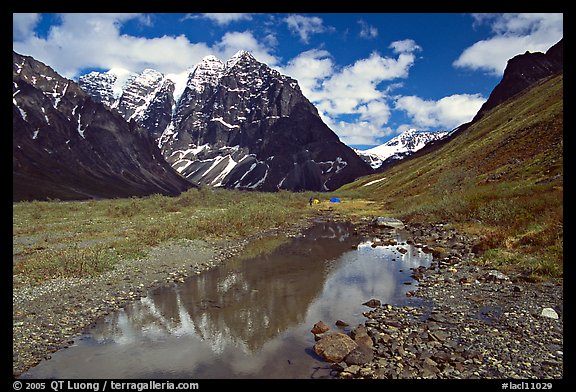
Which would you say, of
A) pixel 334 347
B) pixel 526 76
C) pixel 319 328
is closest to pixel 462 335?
pixel 334 347

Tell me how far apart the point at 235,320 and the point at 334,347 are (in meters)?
5.45

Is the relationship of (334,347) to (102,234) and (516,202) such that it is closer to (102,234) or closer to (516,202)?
(516,202)

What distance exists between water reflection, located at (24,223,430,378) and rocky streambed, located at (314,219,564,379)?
1320 millimetres

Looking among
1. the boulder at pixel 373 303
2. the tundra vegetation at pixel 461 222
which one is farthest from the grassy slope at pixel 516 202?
the boulder at pixel 373 303

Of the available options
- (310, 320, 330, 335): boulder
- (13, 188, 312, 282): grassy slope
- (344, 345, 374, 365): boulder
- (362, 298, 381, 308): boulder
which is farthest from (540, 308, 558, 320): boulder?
(13, 188, 312, 282): grassy slope

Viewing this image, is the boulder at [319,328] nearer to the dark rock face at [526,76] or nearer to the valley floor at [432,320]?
the valley floor at [432,320]

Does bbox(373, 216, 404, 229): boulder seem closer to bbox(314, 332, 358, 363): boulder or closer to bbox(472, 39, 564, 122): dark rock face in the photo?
bbox(314, 332, 358, 363): boulder
